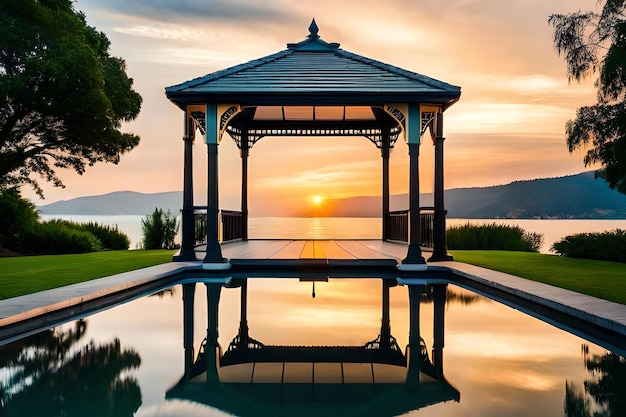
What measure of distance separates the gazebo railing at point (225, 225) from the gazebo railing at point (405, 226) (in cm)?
470

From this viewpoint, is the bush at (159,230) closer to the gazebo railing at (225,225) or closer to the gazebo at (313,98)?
the gazebo railing at (225,225)

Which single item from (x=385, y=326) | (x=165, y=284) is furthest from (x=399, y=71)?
(x=385, y=326)

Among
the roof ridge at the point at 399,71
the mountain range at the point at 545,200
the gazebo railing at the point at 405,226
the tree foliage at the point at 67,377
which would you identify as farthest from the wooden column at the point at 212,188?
the mountain range at the point at 545,200

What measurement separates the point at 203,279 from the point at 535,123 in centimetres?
1355

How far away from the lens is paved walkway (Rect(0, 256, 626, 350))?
5.78 metres

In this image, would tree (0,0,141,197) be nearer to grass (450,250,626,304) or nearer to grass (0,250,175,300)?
grass (0,250,175,300)

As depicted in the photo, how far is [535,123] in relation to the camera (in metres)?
19.1

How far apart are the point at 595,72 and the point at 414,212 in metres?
6.95

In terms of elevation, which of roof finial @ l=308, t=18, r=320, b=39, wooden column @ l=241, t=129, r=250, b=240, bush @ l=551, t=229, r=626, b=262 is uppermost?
roof finial @ l=308, t=18, r=320, b=39

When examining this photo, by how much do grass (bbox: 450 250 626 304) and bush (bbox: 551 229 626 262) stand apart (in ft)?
1.79

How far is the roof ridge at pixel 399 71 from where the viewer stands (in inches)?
440

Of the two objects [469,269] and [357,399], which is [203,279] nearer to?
[469,269]

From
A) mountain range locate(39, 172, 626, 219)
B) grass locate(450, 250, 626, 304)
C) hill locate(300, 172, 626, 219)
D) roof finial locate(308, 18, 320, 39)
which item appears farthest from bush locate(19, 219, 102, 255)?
hill locate(300, 172, 626, 219)

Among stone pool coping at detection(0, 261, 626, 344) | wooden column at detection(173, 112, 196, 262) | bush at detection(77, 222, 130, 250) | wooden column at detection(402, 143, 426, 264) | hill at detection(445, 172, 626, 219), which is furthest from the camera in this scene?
hill at detection(445, 172, 626, 219)
